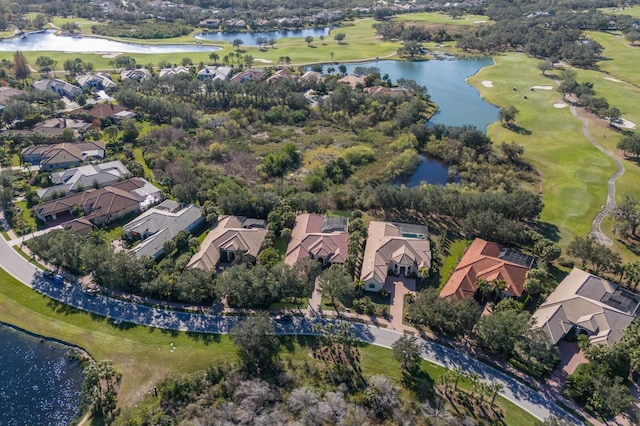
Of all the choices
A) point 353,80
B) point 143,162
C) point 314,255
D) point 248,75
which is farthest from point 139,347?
point 353,80

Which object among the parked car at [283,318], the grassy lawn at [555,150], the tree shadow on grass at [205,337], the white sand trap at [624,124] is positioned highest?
the white sand trap at [624,124]

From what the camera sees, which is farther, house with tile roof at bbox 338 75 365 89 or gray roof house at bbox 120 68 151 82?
gray roof house at bbox 120 68 151 82

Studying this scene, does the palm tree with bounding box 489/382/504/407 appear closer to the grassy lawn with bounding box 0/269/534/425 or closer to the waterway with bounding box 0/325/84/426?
the grassy lawn with bounding box 0/269/534/425

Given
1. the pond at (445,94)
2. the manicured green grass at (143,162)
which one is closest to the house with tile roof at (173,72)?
the manicured green grass at (143,162)

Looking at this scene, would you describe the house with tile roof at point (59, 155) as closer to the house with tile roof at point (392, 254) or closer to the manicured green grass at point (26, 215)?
the manicured green grass at point (26, 215)

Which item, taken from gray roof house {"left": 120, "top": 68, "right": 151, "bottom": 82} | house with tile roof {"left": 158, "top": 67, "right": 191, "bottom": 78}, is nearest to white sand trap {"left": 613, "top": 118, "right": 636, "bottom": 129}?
house with tile roof {"left": 158, "top": 67, "right": 191, "bottom": 78}
